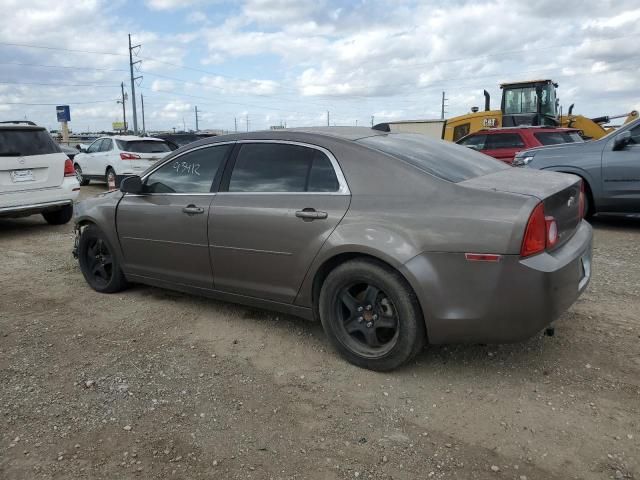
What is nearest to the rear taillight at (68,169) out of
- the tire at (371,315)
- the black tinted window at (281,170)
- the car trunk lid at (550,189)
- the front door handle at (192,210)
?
the front door handle at (192,210)

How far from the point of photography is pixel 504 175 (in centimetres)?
363

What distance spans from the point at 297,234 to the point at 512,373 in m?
1.62

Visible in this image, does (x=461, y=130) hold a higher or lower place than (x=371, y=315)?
higher

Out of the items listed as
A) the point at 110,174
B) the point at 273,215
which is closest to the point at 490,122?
the point at 110,174

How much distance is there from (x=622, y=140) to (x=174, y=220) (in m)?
6.39

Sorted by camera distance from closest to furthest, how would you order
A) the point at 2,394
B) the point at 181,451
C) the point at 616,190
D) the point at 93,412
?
the point at 181,451, the point at 93,412, the point at 2,394, the point at 616,190

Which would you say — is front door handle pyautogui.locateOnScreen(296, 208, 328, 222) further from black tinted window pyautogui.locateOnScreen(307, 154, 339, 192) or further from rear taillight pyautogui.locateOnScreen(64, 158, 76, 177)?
rear taillight pyautogui.locateOnScreen(64, 158, 76, 177)

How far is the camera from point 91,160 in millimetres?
15172

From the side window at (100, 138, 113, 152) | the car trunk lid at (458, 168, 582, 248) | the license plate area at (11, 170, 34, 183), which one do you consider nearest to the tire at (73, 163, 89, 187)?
the side window at (100, 138, 113, 152)

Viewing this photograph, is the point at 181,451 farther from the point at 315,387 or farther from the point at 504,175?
the point at 504,175

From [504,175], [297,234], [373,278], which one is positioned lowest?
[373,278]

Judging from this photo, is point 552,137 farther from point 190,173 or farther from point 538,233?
point 538,233

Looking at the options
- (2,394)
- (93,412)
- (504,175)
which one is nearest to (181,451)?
(93,412)

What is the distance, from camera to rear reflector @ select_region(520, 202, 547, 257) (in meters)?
2.84
